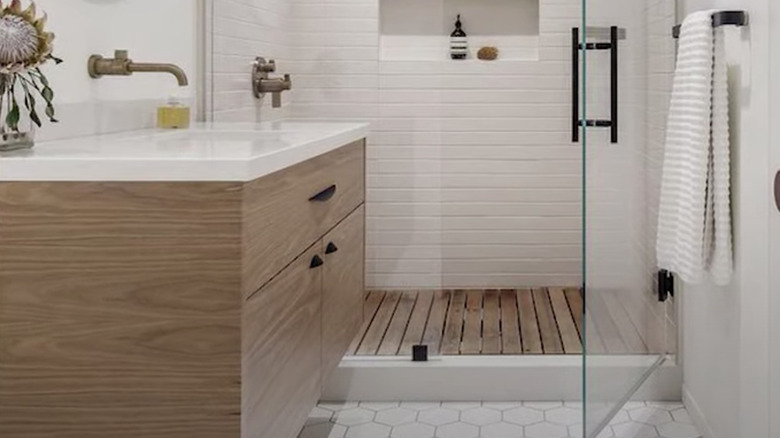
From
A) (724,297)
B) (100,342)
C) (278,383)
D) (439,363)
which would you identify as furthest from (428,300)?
(100,342)

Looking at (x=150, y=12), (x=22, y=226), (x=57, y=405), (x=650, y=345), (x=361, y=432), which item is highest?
(x=150, y=12)

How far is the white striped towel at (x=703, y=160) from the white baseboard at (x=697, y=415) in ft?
1.90

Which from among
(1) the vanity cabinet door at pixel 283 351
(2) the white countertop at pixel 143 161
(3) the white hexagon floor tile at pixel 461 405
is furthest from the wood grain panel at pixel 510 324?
(2) the white countertop at pixel 143 161

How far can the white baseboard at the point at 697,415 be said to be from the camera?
237 centimetres

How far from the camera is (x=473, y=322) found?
3.22m

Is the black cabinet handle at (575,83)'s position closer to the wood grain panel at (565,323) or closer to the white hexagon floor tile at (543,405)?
the wood grain panel at (565,323)

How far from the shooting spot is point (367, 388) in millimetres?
2758

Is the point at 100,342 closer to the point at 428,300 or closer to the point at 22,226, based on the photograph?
the point at 22,226

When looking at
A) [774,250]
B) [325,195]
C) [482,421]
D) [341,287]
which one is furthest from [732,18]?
[482,421]

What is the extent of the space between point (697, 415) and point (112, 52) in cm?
199

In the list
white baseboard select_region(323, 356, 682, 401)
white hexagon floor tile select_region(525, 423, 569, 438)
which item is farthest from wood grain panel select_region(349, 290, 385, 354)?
white hexagon floor tile select_region(525, 423, 569, 438)

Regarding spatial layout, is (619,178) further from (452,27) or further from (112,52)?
(112,52)

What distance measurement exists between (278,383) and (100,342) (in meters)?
0.38

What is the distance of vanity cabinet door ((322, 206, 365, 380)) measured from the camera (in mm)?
1958
